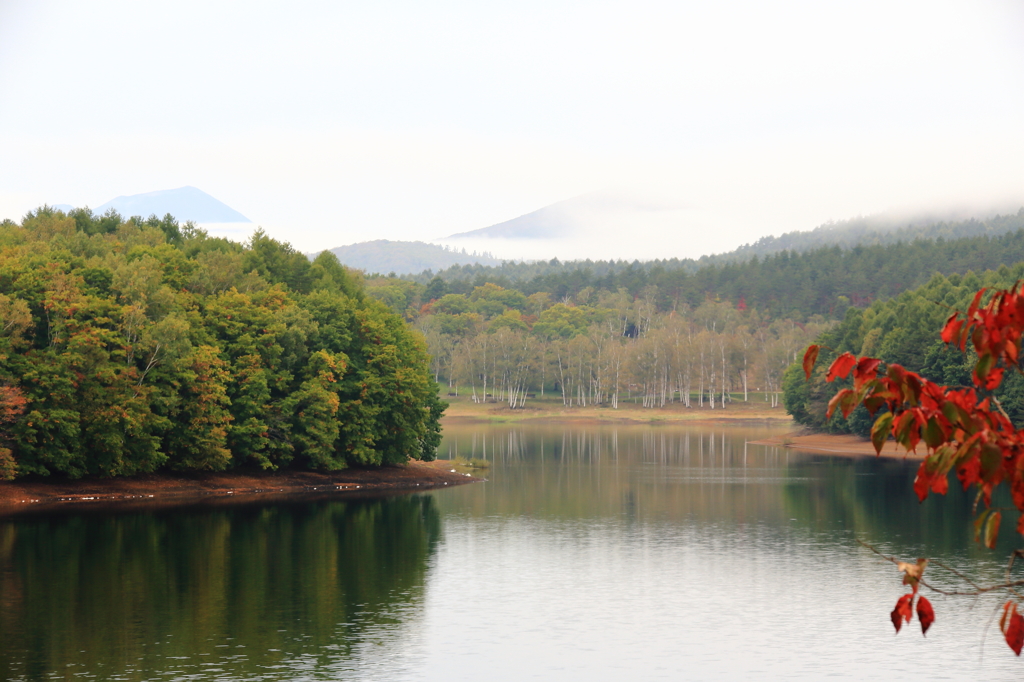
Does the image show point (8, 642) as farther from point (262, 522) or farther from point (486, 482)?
point (486, 482)

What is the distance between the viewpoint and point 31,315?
7325 cm

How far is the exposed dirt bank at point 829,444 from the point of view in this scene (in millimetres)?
129000

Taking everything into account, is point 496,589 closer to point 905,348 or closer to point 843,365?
Answer: point 843,365

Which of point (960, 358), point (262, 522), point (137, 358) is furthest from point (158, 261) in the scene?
point (960, 358)

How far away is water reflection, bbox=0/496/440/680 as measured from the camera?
3519 cm

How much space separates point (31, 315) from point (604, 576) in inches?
1746

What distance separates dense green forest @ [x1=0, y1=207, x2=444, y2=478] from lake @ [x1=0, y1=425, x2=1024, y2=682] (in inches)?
283

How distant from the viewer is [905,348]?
132 metres

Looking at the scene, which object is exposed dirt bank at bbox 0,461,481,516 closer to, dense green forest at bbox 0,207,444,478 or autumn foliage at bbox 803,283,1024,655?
dense green forest at bbox 0,207,444,478

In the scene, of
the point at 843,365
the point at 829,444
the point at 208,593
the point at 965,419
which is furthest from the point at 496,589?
the point at 829,444

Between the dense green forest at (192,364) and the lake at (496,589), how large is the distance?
719cm

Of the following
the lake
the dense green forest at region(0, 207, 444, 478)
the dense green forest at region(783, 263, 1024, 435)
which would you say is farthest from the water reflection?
the dense green forest at region(783, 263, 1024, 435)

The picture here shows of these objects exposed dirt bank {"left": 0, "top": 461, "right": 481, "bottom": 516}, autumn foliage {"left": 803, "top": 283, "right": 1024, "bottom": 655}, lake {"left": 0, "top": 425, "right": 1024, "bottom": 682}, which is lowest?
lake {"left": 0, "top": 425, "right": 1024, "bottom": 682}

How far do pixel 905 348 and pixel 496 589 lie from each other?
3828 inches
